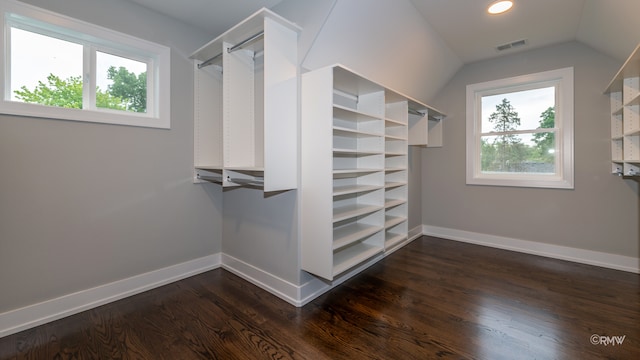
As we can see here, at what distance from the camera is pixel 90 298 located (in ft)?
6.86

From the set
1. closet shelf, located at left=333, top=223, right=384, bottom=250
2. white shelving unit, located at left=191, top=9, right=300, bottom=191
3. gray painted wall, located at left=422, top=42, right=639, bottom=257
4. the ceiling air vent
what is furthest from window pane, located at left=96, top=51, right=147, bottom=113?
the ceiling air vent

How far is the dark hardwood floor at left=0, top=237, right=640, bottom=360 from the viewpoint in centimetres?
162

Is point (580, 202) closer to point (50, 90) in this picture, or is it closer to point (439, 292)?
point (439, 292)

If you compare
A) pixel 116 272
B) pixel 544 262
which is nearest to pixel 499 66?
pixel 544 262

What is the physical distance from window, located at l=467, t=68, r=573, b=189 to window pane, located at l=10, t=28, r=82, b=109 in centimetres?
449

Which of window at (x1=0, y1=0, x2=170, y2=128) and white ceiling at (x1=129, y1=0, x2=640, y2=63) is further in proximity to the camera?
white ceiling at (x1=129, y1=0, x2=640, y2=63)

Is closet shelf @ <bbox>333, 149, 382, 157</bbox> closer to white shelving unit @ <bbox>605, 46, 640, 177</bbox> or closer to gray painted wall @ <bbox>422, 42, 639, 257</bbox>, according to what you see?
white shelving unit @ <bbox>605, 46, 640, 177</bbox>

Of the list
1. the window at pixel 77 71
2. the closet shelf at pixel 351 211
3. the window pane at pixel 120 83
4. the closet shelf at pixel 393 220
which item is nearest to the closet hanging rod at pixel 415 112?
the closet shelf at pixel 393 220

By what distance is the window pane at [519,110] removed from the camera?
3.38 m

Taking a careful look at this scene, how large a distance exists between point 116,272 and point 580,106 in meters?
5.16

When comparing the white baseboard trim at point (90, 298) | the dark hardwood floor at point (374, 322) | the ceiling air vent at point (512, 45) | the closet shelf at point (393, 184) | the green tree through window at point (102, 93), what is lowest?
the dark hardwood floor at point (374, 322)

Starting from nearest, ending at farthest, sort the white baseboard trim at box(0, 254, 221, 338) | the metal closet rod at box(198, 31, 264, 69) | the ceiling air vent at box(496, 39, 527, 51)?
the white baseboard trim at box(0, 254, 221, 338)
the metal closet rod at box(198, 31, 264, 69)
the ceiling air vent at box(496, 39, 527, 51)

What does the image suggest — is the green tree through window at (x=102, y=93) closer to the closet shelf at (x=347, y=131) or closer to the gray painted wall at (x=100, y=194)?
the gray painted wall at (x=100, y=194)

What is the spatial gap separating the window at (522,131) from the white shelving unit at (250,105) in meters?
3.04
